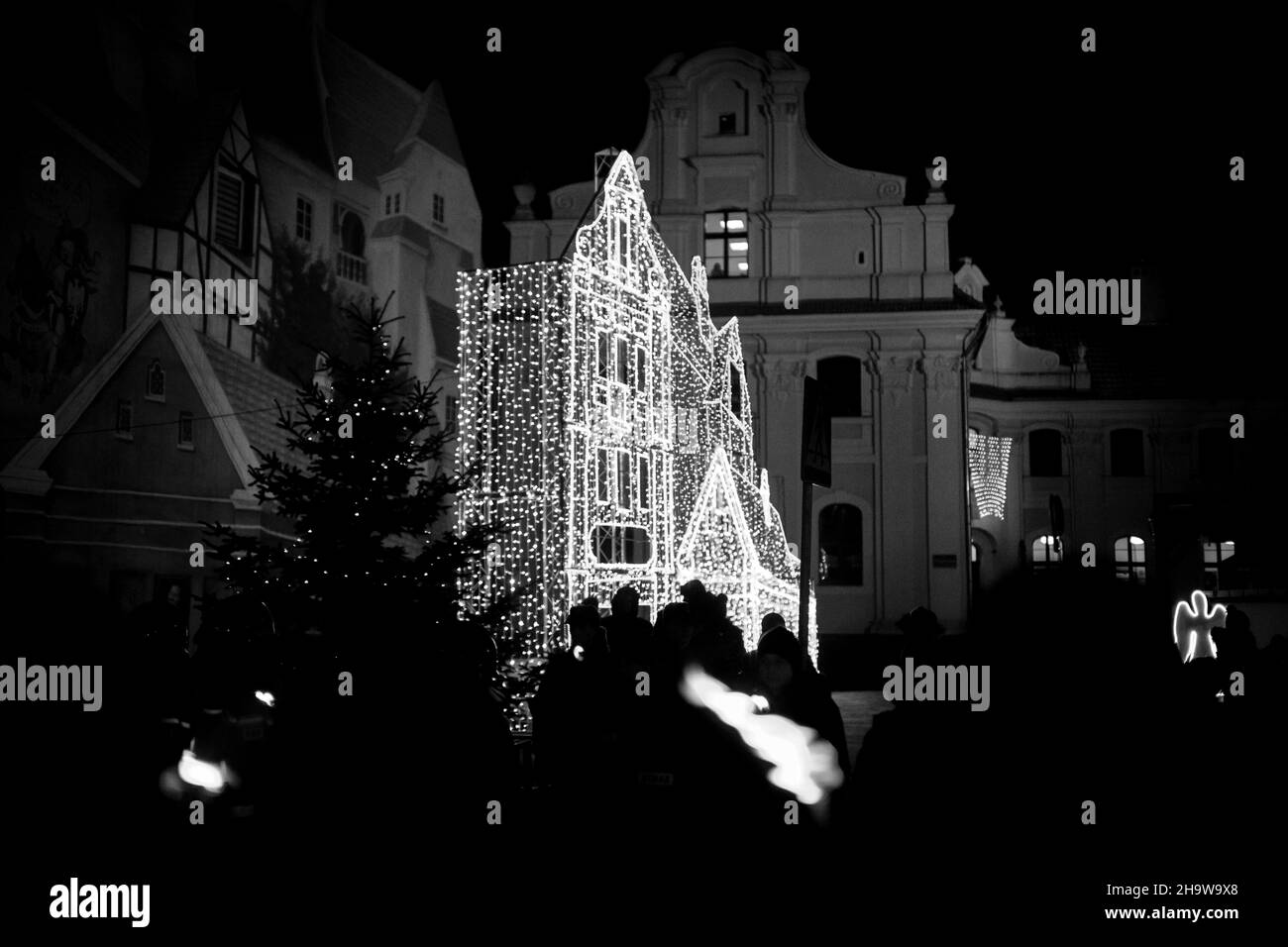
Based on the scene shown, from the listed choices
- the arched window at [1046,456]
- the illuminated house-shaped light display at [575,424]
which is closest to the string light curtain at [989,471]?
the arched window at [1046,456]

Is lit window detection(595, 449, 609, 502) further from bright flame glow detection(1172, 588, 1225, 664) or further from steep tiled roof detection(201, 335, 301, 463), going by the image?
bright flame glow detection(1172, 588, 1225, 664)

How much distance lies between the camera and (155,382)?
16078 millimetres

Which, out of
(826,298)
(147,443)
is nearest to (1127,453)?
(826,298)

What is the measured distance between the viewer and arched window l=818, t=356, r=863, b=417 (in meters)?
31.6

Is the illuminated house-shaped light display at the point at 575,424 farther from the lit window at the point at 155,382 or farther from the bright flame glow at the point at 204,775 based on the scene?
the bright flame glow at the point at 204,775

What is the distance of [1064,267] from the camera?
41.7m

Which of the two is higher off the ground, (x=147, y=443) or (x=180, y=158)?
(x=180, y=158)

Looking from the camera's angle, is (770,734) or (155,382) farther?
(155,382)

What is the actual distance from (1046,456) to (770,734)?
35.3 m

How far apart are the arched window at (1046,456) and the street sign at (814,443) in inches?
1275

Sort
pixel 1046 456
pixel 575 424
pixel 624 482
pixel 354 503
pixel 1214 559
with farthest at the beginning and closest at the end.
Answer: pixel 1046 456 < pixel 1214 559 < pixel 624 482 < pixel 575 424 < pixel 354 503

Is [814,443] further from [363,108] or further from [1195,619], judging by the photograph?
[363,108]

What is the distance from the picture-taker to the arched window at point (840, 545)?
102 feet
